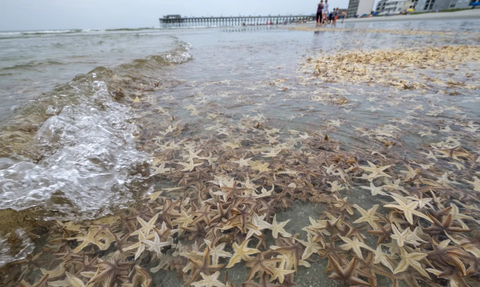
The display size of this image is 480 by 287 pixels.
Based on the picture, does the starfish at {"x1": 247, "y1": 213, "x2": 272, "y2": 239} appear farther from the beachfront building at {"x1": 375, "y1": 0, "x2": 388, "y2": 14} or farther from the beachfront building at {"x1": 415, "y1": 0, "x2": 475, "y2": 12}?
the beachfront building at {"x1": 375, "y1": 0, "x2": 388, "y2": 14}

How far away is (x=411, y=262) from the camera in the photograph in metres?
1.98

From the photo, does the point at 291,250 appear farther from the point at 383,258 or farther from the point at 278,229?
the point at 383,258

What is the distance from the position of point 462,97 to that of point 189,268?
785 cm

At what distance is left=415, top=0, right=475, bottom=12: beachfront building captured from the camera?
8200cm

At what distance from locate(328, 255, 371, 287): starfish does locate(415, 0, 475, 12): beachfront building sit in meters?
124

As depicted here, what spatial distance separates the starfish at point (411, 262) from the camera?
1942 mm

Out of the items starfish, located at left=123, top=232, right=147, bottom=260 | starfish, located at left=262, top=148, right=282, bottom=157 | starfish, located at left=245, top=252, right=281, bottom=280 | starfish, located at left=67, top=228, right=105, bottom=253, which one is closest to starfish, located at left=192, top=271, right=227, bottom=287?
starfish, located at left=245, top=252, right=281, bottom=280

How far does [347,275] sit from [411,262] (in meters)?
0.64

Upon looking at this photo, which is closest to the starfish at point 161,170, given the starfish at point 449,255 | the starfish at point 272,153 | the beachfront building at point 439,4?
the starfish at point 272,153

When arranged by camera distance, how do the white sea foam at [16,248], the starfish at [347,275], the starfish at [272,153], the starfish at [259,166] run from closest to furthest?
the starfish at [347,275] < the white sea foam at [16,248] < the starfish at [259,166] < the starfish at [272,153]

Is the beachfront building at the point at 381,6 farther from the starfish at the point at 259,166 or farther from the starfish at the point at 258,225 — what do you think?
the starfish at the point at 258,225

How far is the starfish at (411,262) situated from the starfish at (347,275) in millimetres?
379

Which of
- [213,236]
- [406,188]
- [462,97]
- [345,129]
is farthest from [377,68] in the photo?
[213,236]

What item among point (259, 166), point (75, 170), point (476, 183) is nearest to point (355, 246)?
point (259, 166)
